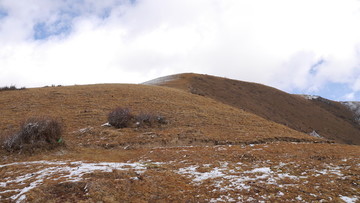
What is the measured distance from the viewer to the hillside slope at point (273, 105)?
111ft

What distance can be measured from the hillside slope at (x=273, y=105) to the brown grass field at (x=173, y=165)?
16.2 meters

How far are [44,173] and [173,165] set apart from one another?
156 inches

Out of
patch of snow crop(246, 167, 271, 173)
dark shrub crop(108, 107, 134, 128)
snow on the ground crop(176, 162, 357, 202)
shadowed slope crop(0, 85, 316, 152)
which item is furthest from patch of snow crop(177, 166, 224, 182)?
dark shrub crop(108, 107, 134, 128)

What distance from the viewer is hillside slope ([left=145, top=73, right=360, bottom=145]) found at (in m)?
33.8

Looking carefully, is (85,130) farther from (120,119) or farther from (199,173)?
(199,173)

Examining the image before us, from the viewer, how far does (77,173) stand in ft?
22.9

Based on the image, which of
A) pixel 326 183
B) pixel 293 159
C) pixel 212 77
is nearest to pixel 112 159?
pixel 293 159

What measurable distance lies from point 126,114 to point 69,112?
4.73 m

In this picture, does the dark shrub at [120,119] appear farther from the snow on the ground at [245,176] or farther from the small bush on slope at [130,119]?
the snow on the ground at [245,176]

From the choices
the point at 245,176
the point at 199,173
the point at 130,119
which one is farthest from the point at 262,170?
the point at 130,119

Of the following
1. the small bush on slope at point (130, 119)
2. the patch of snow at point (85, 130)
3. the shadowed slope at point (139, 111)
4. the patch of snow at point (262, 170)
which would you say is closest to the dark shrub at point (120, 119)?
the small bush on slope at point (130, 119)

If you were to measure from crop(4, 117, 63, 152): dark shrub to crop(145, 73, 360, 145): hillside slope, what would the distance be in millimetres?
21321

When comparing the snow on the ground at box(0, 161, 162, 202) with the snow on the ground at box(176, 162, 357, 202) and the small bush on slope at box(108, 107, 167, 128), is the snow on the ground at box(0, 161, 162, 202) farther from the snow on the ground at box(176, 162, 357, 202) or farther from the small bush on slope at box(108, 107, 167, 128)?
the small bush on slope at box(108, 107, 167, 128)

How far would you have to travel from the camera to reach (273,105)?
3947cm
